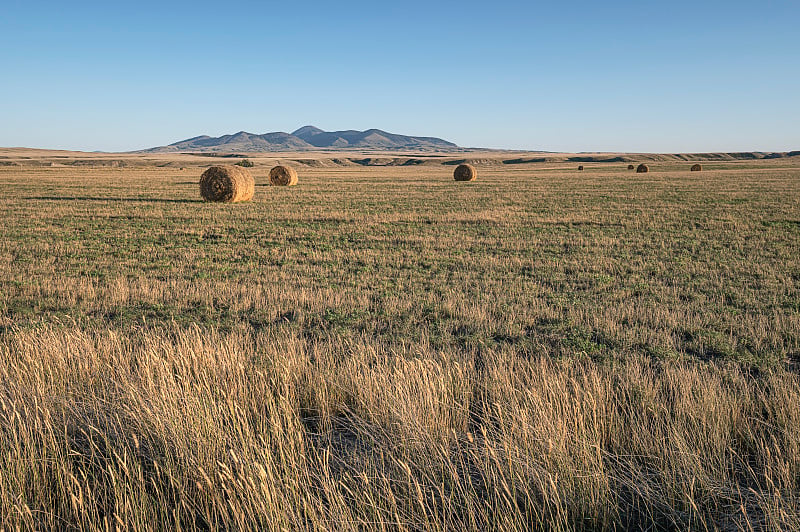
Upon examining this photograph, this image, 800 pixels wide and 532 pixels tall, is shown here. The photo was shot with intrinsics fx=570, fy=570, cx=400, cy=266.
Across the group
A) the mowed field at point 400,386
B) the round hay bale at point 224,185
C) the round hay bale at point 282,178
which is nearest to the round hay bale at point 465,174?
the round hay bale at point 282,178

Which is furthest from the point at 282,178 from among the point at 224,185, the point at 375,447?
the point at 375,447

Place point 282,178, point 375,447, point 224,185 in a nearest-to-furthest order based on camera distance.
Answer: point 375,447, point 224,185, point 282,178

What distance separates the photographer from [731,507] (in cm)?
344

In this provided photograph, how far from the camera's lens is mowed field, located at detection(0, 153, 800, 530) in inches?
130

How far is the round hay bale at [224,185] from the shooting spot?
28.6 metres

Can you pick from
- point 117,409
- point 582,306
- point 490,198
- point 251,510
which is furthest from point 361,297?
point 490,198

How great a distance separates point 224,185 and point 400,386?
2618 cm

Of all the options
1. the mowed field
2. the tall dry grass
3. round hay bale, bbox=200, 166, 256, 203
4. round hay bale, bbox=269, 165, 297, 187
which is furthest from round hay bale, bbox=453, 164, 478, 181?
the tall dry grass

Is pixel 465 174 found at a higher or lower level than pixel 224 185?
higher

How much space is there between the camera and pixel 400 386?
4625mm

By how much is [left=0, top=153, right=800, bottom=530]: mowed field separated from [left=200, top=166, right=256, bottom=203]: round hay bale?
1312 cm

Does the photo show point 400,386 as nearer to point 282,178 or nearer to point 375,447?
point 375,447

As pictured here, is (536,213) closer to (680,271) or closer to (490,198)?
(490,198)

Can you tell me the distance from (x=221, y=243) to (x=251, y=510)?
14.1m
